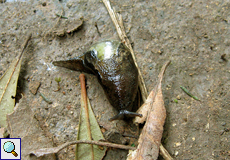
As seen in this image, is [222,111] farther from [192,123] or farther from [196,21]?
[196,21]

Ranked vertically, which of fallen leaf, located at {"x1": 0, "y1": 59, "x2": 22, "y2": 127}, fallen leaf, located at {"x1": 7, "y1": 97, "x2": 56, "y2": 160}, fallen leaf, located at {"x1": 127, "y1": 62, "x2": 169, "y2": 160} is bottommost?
fallen leaf, located at {"x1": 127, "y1": 62, "x2": 169, "y2": 160}

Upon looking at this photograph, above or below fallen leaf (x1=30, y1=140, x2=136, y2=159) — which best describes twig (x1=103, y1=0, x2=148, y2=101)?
above

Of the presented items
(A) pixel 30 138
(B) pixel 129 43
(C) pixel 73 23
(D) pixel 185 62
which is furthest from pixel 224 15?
(A) pixel 30 138

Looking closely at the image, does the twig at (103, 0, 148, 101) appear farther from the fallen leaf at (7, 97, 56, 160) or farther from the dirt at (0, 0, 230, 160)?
the fallen leaf at (7, 97, 56, 160)

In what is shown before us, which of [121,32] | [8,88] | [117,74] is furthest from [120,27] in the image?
[8,88]

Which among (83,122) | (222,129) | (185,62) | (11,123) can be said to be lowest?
(222,129)

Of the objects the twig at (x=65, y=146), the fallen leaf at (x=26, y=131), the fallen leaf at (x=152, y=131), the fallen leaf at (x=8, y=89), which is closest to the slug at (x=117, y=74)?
the fallen leaf at (x=152, y=131)

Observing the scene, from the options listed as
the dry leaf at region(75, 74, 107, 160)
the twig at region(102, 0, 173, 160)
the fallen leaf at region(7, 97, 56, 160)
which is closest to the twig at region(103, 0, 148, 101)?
the twig at region(102, 0, 173, 160)

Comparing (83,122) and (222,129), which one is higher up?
(83,122)
